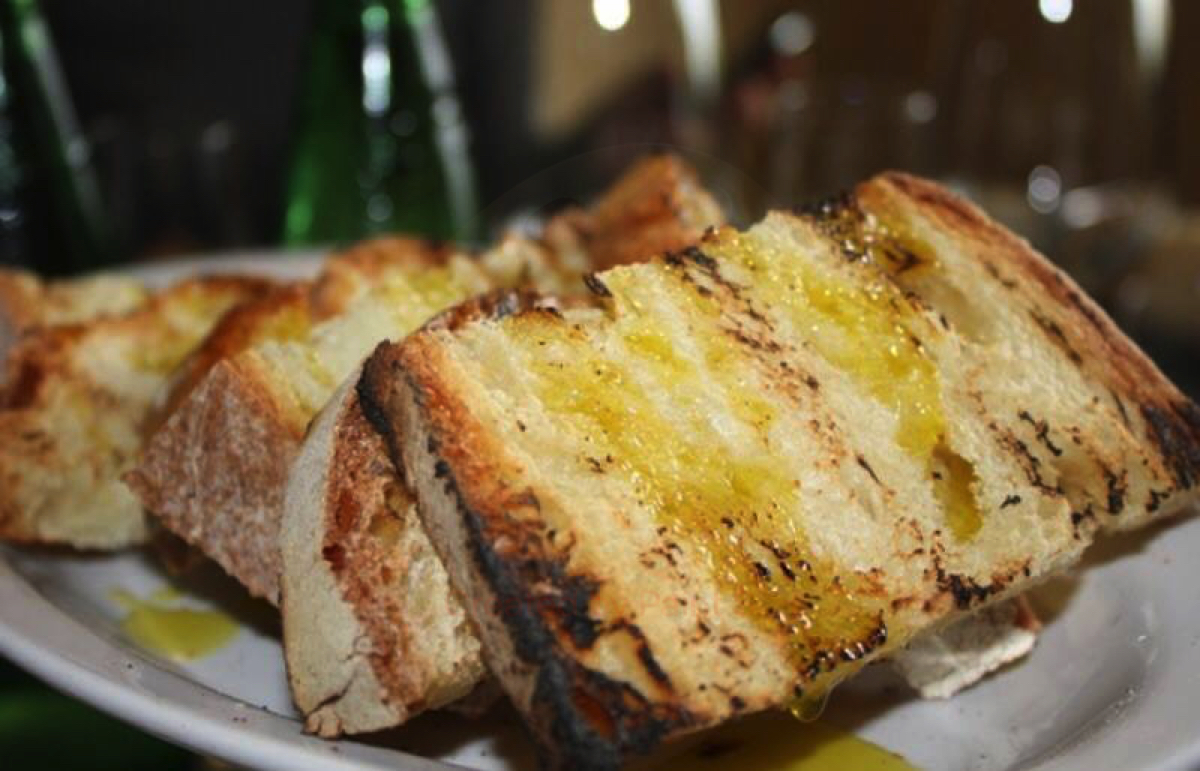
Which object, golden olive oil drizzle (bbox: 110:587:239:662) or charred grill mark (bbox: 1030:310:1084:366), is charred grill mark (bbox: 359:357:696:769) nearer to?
golden olive oil drizzle (bbox: 110:587:239:662)

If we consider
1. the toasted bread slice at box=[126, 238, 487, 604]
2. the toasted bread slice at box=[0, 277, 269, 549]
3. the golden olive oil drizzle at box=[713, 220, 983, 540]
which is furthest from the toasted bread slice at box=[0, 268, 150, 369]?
the golden olive oil drizzle at box=[713, 220, 983, 540]

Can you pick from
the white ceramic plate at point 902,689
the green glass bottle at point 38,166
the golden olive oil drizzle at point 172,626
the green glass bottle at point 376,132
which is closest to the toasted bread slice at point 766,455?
the white ceramic plate at point 902,689

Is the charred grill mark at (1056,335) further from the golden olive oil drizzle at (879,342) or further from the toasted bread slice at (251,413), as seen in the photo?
the toasted bread slice at (251,413)

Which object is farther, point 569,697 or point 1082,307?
point 1082,307

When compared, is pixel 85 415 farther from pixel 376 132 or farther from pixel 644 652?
pixel 376 132

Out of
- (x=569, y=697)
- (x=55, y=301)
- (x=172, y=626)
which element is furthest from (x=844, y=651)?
(x=55, y=301)

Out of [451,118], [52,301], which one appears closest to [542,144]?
[451,118]
